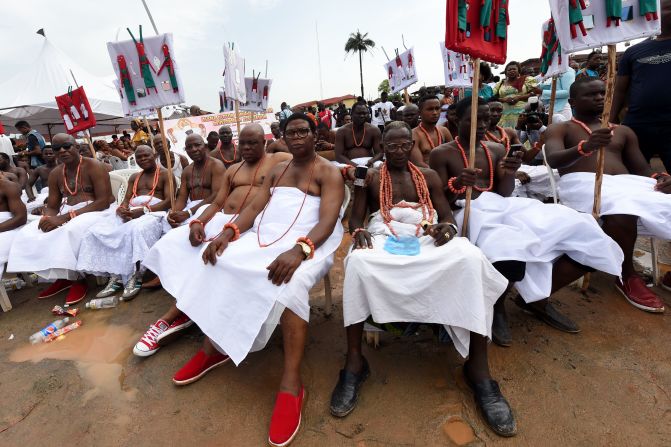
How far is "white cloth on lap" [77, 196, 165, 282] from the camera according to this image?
393 centimetres

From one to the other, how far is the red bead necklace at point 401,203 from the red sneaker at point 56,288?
4182 mm

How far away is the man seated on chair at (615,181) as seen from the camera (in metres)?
2.64

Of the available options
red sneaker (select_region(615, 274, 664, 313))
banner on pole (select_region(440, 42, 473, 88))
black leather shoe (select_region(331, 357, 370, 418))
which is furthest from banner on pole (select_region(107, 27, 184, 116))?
red sneaker (select_region(615, 274, 664, 313))

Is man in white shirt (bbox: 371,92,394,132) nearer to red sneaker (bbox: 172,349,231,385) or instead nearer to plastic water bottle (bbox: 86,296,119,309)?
plastic water bottle (bbox: 86,296,119,309)

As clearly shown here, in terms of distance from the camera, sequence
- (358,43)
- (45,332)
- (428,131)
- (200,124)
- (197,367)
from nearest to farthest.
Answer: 1. (197,367)
2. (45,332)
3. (428,131)
4. (200,124)
5. (358,43)

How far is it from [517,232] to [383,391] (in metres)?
1.37

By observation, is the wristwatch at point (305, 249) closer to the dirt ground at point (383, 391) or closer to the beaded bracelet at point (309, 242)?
the beaded bracelet at point (309, 242)

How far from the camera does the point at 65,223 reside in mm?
4113

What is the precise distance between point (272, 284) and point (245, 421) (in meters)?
0.82

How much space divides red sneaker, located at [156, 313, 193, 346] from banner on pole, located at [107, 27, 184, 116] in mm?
2625

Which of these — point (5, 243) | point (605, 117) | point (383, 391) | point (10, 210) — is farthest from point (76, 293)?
point (605, 117)

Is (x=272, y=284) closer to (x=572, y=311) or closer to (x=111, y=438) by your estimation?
(x=111, y=438)

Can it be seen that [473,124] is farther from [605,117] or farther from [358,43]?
[358,43]

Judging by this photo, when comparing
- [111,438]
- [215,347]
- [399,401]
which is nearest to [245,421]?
[215,347]
